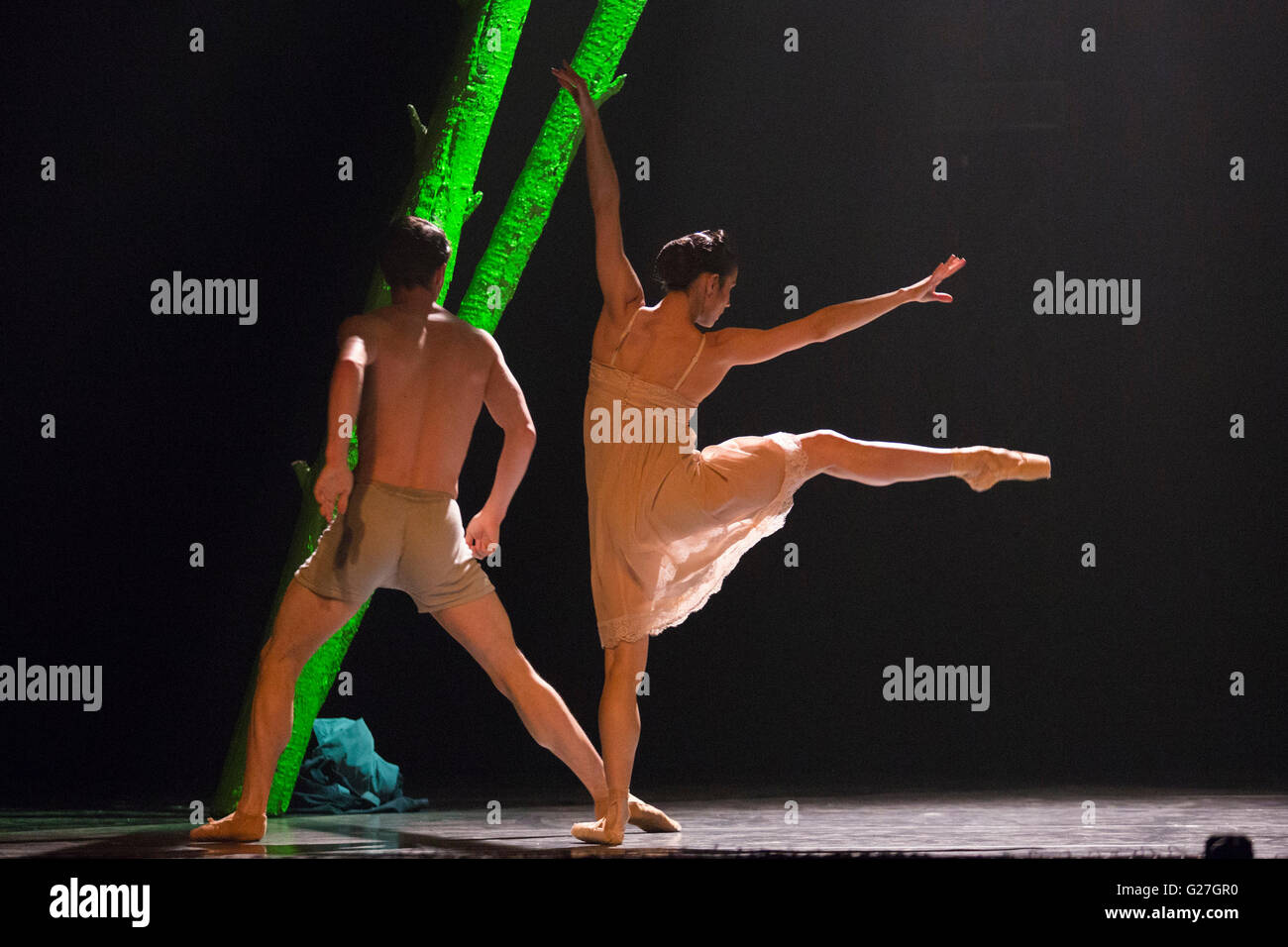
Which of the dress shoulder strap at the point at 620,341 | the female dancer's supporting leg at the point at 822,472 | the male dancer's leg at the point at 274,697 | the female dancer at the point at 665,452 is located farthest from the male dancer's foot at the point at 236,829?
the dress shoulder strap at the point at 620,341

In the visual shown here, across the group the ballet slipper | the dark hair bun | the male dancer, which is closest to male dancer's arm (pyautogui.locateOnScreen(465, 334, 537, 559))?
the male dancer

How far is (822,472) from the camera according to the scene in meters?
4.12

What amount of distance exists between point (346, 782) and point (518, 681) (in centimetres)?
163

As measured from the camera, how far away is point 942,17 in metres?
6.50

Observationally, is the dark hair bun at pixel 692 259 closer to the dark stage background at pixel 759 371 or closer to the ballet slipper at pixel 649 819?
the ballet slipper at pixel 649 819

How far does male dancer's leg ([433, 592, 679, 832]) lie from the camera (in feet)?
12.7

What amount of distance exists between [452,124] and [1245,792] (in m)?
3.93

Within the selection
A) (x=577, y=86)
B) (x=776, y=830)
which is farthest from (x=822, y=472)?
(x=577, y=86)

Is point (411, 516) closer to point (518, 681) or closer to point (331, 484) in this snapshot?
point (331, 484)

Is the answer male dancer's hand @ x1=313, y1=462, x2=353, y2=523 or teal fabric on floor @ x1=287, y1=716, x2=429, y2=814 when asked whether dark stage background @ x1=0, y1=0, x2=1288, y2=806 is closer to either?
teal fabric on floor @ x1=287, y1=716, x2=429, y2=814

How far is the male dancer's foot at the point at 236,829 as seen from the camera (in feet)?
12.3
